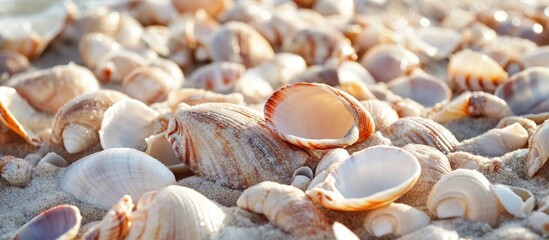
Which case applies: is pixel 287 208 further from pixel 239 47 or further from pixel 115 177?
pixel 239 47

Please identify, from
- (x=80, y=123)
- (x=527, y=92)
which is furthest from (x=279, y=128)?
(x=527, y=92)

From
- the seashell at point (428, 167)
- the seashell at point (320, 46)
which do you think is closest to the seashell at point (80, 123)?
the seashell at point (428, 167)

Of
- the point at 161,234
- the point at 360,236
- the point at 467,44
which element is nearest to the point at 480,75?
the point at 467,44

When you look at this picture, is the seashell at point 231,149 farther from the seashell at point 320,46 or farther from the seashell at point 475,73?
the seashell at point 320,46

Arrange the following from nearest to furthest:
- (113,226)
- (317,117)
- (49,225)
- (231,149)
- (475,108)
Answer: (113,226), (49,225), (231,149), (317,117), (475,108)

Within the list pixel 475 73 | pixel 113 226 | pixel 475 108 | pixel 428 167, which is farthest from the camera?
pixel 475 73

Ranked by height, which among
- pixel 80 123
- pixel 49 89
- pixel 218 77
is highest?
pixel 80 123
